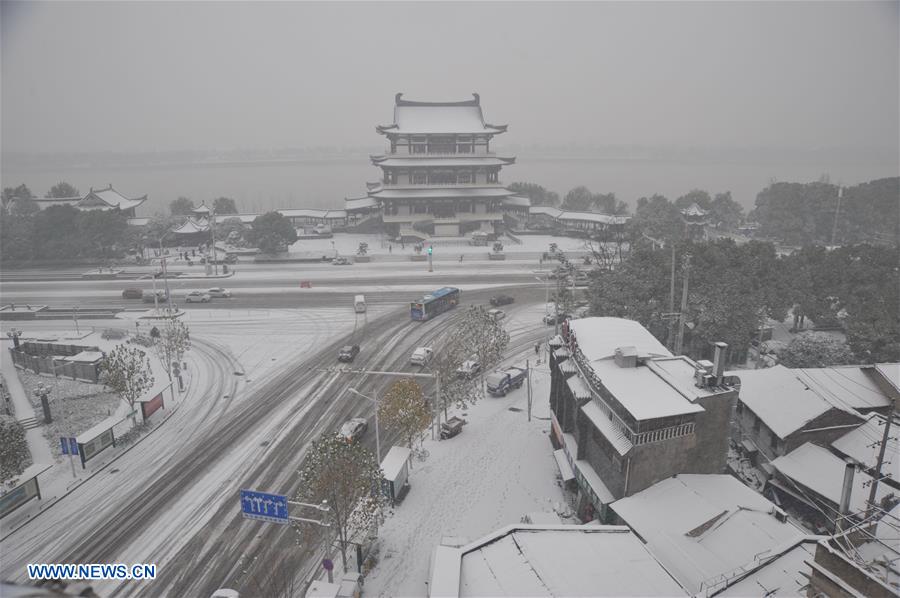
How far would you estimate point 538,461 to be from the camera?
2556cm

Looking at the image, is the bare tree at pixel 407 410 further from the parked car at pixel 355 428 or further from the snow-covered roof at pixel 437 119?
the snow-covered roof at pixel 437 119

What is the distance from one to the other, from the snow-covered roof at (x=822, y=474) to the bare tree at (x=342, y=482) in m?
16.9

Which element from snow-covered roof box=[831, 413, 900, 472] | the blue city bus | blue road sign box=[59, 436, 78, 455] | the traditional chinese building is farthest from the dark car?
the traditional chinese building

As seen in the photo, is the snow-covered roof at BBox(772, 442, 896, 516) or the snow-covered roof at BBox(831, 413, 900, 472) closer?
Answer: the snow-covered roof at BBox(772, 442, 896, 516)

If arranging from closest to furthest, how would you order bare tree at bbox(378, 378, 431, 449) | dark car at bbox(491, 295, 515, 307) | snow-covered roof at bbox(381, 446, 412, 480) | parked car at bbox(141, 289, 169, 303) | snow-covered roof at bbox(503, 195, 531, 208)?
1. snow-covered roof at bbox(381, 446, 412, 480)
2. bare tree at bbox(378, 378, 431, 449)
3. dark car at bbox(491, 295, 515, 307)
4. parked car at bbox(141, 289, 169, 303)
5. snow-covered roof at bbox(503, 195, 531, 208)

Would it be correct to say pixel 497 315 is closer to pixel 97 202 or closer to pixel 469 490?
pixel 469 490

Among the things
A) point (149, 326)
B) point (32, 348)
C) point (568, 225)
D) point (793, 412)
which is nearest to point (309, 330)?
point (149, 326)

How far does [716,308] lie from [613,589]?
24241mm

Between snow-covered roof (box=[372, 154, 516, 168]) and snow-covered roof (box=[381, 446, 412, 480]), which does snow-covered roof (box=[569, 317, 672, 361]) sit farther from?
snow-covered roof (box=[372, 154, 516, 168])

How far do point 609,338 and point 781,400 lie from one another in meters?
8.51

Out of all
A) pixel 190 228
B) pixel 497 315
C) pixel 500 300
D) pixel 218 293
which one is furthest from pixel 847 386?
pixel 190 228

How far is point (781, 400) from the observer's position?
2483cm

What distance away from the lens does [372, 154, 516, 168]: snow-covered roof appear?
7681cm

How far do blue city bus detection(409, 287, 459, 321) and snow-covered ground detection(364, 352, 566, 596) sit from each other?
1543 cm
